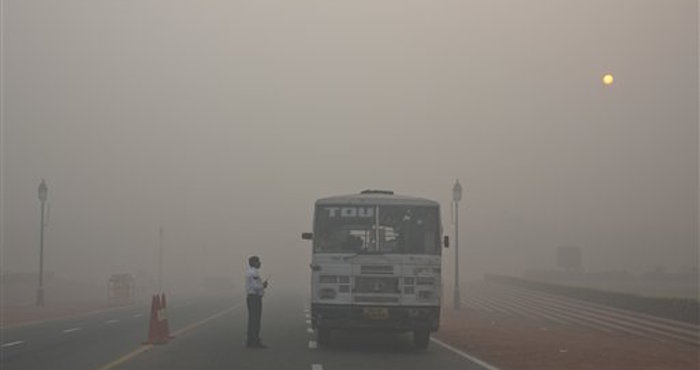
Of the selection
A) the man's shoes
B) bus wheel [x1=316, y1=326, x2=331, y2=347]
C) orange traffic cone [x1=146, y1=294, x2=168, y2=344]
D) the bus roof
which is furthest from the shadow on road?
orange traffic cone [x1=146, y1=294, x2=168, y2=344]

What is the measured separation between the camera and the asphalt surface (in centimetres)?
1487

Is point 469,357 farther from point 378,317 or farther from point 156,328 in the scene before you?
point 156,328

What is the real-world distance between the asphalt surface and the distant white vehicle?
0.87 meters

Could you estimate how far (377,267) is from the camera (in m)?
17.5

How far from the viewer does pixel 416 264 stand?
1759cm

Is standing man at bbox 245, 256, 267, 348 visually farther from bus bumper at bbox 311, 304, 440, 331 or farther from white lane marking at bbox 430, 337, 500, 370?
white lane marking at bbox 430, 337, 500, 370

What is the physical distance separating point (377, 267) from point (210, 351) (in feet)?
13.7

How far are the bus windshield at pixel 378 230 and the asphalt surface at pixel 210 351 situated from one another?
94.3 inches

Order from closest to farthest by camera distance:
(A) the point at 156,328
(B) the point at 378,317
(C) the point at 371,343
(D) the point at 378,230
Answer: (B) the point at 378,317
(D) the point at 378,230
(A) the point at 156,328
(C) the point at 371,343

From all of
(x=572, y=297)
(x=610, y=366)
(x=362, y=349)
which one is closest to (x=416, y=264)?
(x=362, y=349)

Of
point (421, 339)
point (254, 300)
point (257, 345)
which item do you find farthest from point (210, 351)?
point (421, 339)

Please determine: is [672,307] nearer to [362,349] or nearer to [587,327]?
[587,327]

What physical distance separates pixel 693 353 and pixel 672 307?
8.76 metres

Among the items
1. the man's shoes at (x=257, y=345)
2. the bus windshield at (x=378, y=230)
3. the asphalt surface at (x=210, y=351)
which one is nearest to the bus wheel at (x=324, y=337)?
the asphalt surface at (x=210, y=351)
